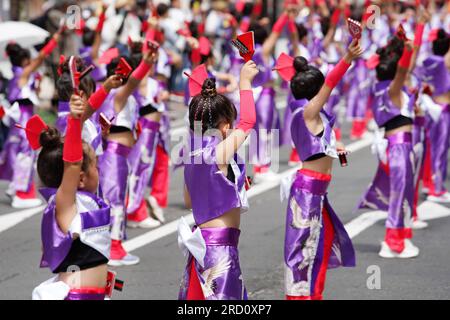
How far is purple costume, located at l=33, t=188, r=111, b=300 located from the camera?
5.49m

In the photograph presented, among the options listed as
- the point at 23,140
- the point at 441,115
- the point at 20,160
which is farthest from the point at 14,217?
the point at 441,115

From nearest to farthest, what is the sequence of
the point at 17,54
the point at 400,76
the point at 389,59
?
the point at 400,76 → the point at 389,59 → the point at 17,54

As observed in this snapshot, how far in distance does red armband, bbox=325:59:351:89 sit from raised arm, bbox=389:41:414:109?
2016 mm

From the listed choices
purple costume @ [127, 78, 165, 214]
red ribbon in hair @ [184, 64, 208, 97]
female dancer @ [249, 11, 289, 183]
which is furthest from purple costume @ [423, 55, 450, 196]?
red ribbon in hair @ [184, 64, 208, 97]

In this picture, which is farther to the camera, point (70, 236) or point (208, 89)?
point (208, 89)

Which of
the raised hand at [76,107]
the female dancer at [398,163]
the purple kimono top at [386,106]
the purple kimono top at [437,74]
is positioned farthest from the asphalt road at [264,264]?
the raised hand at [76,107]

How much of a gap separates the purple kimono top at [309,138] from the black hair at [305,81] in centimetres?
8

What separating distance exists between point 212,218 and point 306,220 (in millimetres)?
1421

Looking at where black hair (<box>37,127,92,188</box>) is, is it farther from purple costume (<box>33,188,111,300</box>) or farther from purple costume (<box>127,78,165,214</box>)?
purple costume (<box>127,78,165,214</box>)

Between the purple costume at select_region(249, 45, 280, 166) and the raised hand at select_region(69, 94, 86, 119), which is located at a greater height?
the raised hand at select_region(69, 94, 86, 119)

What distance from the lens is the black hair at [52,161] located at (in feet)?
18.1

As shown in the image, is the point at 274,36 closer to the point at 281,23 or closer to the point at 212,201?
the point at 281,23

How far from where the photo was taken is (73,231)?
18.0 feet
